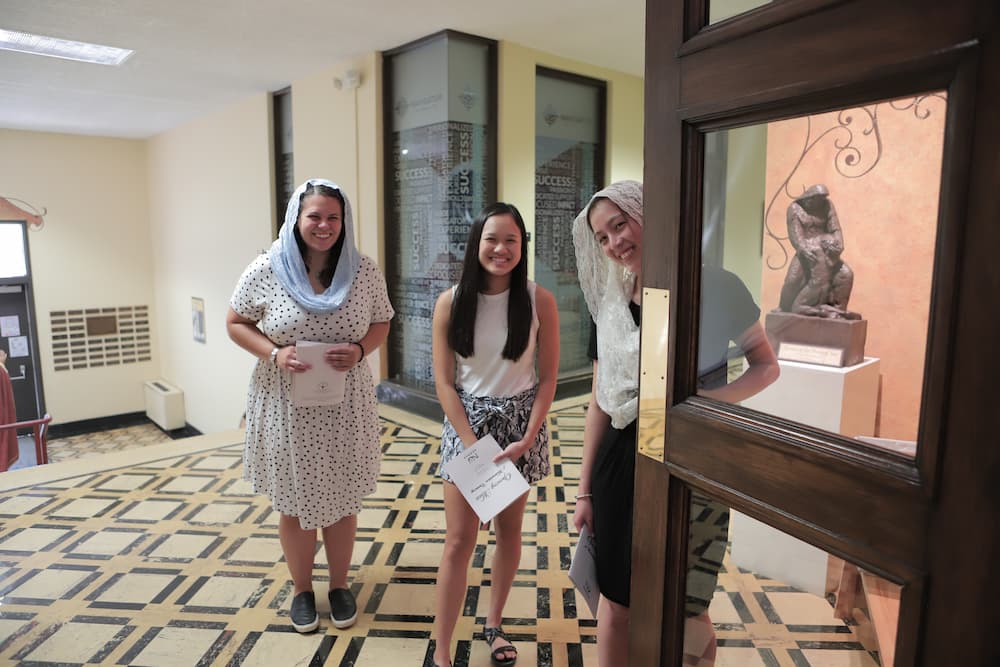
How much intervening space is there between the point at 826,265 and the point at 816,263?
1 centimetres

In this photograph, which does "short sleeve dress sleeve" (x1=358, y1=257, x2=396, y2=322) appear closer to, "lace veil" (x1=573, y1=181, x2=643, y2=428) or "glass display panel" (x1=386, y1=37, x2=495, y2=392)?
"lace veil" (x1=573, y1=181, x2=643, y2=428)

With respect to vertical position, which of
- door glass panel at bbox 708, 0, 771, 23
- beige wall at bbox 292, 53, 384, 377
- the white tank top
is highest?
beige wall at bbox 292, 53, 384, 377

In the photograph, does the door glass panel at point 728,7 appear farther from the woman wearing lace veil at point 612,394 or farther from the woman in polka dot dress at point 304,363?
the woman in polka dot dress at point 304,363

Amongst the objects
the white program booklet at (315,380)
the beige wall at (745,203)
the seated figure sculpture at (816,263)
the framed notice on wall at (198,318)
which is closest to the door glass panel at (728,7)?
the beige wall at (745,203)

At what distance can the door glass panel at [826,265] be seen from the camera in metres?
Answer: 0.71

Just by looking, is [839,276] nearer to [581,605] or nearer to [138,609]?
[581,605]

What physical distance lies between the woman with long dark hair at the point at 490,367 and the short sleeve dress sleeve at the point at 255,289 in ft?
1.94

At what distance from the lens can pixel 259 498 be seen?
131 inches

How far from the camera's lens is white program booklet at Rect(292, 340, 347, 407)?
6.57 ft

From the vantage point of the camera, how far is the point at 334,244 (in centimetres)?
212

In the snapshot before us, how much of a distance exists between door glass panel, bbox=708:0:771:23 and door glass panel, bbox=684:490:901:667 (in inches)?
27.8

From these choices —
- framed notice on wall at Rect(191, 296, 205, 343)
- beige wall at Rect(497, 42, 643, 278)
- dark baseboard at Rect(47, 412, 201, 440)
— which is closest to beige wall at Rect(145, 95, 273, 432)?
framed notice on wall at Rect(191, 296, 205, 343)

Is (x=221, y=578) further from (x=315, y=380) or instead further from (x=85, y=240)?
(x=85, y=240)

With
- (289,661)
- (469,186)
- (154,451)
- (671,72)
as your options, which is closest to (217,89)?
(469,186)
